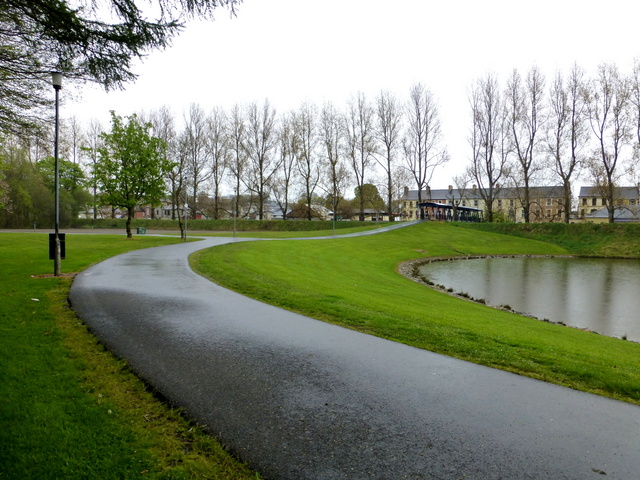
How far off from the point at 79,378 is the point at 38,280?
27.5 feet

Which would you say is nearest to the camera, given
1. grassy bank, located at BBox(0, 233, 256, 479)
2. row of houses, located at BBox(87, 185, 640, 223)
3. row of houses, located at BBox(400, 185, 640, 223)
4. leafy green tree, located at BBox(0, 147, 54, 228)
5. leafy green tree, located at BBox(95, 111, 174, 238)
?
grassy bank, located at BBox(0, 233, 256, 479)

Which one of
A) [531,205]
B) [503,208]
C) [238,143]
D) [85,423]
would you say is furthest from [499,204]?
[85,423]

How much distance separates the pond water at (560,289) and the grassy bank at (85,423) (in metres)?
12.0

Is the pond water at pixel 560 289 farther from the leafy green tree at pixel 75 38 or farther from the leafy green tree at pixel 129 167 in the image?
the leafy green tree at pixel 129 167

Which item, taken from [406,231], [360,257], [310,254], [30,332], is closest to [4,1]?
[30,332]

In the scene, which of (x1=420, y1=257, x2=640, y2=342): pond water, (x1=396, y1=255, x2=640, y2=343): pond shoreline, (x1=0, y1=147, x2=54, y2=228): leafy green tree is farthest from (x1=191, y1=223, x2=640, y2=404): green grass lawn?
(x1=0, y1=147, x2=54, y2=228): leafy green tree

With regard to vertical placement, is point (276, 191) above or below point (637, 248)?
above

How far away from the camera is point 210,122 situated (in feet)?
197

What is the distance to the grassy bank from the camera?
2850 mm

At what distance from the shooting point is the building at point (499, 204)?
200 ft

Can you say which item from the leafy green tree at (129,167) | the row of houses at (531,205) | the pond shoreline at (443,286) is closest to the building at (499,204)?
the row of houses at (531,205)

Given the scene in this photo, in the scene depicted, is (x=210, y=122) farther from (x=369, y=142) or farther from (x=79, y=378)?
(x=79, y=378)

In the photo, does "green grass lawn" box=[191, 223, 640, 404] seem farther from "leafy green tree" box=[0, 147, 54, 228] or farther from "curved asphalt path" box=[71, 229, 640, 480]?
"leafy green tree" box=[0, 147, 54, 228]

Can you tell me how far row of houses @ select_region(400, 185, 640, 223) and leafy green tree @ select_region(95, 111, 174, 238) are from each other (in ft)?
123
